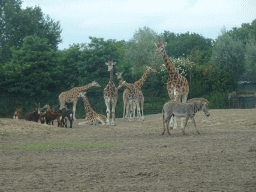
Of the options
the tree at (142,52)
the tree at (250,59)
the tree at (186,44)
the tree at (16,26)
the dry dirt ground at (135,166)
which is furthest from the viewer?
the tree at (186,44)

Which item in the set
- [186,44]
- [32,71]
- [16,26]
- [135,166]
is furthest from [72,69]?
[186,44]

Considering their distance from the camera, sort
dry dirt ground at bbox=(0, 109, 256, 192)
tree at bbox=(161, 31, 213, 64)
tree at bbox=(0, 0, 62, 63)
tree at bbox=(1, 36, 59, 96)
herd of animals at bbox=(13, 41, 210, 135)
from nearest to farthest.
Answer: dry dirt ground at bbox=(0, 109, 256, 192), herd of animals at bbox=(13, 41, 210, 135), tree at bbox=(1, 36, 59, 96), tree at bbox=(0, 0, 62, 63), tree at bbox=(161, 31, 213, 64)

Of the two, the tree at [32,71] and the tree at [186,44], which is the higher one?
the tree at [186,44]

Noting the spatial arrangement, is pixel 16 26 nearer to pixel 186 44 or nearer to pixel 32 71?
pixel 32 71

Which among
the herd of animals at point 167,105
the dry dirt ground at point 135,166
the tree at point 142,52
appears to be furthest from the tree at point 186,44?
the dry dirt ground at point 135,166

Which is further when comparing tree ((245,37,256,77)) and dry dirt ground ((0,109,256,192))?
tree ((245,37,256,77))

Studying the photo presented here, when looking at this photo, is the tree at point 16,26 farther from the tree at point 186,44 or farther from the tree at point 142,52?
the tree at point 186,44

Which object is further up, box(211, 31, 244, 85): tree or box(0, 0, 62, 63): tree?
box(0, 0, 62, 63): tree

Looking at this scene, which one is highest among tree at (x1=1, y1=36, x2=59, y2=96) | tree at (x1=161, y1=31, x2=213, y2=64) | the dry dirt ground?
tree at (x1=161, y1=31, x2=213, y2=64)

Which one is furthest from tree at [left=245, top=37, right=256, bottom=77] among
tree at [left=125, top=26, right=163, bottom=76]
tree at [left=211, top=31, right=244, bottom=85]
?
tree at [left=125, top=26, right=163, bottom=76]

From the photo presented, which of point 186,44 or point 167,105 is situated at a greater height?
point 186,44

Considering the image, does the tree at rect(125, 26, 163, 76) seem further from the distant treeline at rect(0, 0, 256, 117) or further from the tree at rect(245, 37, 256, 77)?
the tree at rect(245, 37, 256, 77)

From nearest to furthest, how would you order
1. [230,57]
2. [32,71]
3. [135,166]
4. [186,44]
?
[135,166], [32,71], [230,57], [186,44]

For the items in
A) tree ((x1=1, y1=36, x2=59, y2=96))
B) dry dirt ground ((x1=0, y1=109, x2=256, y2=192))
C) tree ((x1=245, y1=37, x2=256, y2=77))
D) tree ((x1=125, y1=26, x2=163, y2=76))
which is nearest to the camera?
dry dirt ground ((x1=0, y1=109, x2=256, y2=192))
